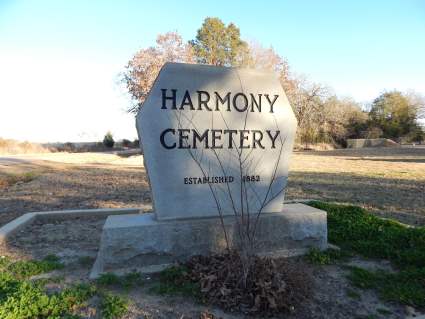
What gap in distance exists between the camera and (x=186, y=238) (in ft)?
12.5

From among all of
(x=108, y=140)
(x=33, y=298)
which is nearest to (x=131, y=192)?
(x=33, y=298)

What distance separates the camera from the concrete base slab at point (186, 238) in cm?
360

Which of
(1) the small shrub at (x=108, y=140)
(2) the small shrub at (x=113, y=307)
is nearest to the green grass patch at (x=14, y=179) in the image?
(2) the small shrub at (x=113, y=307)

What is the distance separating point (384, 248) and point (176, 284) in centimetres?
254

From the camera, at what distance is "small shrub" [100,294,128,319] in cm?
269

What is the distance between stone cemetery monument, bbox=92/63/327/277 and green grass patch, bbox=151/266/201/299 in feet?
0.82

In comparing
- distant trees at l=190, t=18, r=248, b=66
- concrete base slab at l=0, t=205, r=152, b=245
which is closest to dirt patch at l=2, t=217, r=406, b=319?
concrete base slab at l=0, t=205, r=152, b=245

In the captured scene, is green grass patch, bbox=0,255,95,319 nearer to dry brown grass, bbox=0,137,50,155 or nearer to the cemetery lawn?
the cemetery lawn

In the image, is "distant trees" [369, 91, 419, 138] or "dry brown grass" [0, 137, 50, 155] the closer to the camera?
"dry brown grass" [0, 137, 50, 155]

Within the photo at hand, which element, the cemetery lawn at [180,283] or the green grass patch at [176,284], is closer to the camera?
the cemetery lawn at [180,283]

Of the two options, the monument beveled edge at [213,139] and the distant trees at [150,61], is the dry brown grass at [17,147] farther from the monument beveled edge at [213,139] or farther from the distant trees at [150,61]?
the monument beveled edge at [213,139]

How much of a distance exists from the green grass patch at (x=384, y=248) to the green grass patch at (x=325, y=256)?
37mm

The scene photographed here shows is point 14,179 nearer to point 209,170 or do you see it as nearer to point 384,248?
point 209,170

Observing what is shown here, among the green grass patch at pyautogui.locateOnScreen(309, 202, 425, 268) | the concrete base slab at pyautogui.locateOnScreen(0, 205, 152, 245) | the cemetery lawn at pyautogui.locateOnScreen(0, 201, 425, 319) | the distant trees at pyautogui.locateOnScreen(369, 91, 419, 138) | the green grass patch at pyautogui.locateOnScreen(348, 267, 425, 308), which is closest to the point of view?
the cemetery lawn at pyautogui.locateOnScreen(0, 201, 425, 319)
